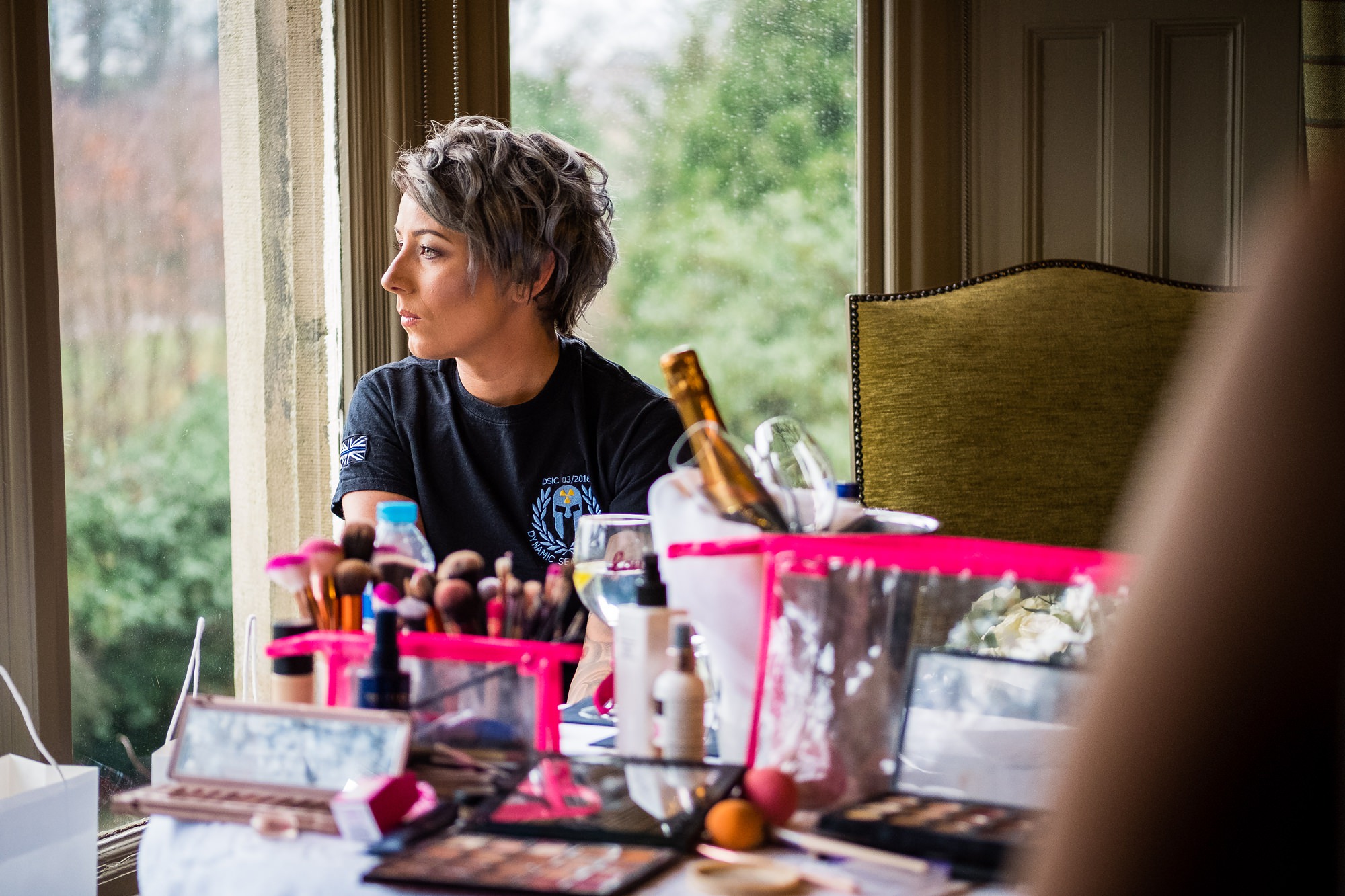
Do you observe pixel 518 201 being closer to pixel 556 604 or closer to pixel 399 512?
pixel 399 512

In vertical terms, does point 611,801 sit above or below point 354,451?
below

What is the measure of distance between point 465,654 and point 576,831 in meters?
0.17

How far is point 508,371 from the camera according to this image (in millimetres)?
1856

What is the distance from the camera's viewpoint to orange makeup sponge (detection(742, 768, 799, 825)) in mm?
690

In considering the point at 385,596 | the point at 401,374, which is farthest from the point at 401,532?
the point at 401,374

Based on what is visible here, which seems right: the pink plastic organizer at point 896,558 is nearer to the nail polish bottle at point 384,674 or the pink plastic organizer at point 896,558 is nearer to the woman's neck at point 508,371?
the nail polish bottle at point 384,674

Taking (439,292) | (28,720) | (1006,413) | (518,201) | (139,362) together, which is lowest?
(28,720)

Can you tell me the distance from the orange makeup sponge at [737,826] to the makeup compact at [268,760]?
206mm

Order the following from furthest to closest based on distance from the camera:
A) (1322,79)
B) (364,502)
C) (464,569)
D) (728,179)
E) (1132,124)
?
(728,179) → (1132,124) → (1322,79) → (364,502) → (464,569)

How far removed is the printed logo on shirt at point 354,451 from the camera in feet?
5.82

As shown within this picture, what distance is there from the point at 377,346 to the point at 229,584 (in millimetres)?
503

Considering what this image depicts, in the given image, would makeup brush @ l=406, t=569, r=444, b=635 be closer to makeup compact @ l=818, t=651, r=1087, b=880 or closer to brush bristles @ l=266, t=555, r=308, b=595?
brush bristles @ l=266, t=555, r=308, b=595

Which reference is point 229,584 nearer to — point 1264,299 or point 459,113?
point 459,113

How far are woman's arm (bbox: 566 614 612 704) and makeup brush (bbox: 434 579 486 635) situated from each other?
37cm
